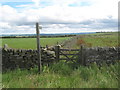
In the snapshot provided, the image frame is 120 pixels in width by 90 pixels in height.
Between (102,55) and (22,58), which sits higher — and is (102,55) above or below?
above

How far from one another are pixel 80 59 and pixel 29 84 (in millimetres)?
4127

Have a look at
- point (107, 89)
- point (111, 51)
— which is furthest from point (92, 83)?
point (111, 51)

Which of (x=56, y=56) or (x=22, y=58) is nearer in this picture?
(x=56, y=56)

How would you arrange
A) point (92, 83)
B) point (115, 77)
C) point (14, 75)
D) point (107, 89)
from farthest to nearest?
point (14, 75) < point (115, 77) < point (92, 83) < point (107, 89)

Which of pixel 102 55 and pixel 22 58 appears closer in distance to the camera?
pixel 102 55

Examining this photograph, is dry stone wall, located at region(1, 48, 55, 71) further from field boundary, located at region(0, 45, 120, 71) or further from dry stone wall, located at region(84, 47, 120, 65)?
dry stone wall, located at region(84, 47, 120, 65)

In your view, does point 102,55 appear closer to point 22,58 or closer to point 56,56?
point 56,56

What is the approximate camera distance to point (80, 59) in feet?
29.6

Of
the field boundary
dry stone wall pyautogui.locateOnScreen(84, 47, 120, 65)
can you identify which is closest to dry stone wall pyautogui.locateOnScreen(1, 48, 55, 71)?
the field boundary

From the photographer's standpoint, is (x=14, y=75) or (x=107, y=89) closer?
(x=107, y=89)

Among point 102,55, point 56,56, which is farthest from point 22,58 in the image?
point 102,55

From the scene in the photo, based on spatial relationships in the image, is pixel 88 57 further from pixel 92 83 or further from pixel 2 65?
pixel 2 65

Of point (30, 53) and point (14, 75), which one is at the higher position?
point (30, 53)

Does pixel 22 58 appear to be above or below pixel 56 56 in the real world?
below
